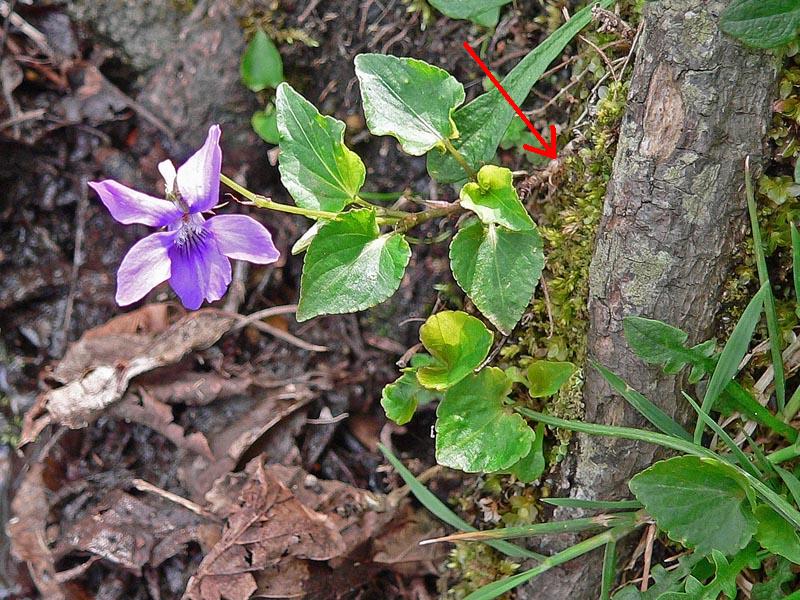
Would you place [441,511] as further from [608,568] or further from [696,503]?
[696,503]

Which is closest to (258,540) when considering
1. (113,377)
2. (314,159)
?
(113,377)

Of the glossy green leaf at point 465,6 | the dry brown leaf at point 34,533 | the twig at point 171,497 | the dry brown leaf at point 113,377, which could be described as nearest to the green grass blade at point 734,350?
the glossy green leaf at point 465,6

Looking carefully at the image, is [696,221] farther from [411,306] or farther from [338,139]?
[411,306]

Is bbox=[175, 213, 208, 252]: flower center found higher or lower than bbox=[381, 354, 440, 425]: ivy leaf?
higher

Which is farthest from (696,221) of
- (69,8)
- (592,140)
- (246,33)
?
(69,8)

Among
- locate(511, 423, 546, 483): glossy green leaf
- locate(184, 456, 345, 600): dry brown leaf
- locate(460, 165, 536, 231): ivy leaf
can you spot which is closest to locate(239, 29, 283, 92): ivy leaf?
locate(460, 165, 536, 231): ivy leaf

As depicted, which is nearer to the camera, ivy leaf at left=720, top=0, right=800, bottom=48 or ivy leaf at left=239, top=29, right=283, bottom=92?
ivy leaf at left=720, top=0, right=800, bottom=48

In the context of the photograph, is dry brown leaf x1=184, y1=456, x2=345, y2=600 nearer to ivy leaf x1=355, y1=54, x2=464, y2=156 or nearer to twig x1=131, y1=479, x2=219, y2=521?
twig x1=131, y1=479, x2=219, y2=521
